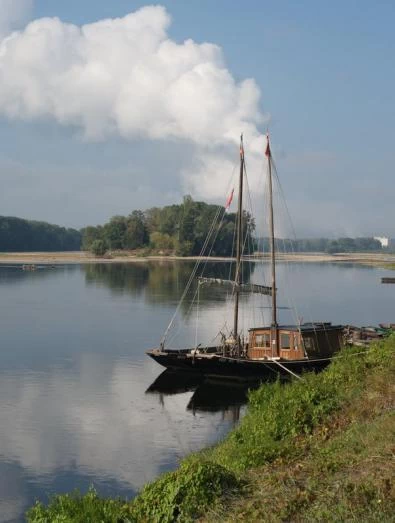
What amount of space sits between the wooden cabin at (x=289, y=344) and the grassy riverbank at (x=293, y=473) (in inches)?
621

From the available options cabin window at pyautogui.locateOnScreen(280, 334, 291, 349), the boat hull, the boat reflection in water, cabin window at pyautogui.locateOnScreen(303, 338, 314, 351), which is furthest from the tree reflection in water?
cabin window at pyautogui.locateOnScreen(303, 338, 314, 351)

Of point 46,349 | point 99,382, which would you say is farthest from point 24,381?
point 46,349

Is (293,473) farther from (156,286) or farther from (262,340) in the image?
(156,286)

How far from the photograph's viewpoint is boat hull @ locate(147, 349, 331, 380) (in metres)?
37.3

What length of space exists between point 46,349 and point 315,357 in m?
20.8

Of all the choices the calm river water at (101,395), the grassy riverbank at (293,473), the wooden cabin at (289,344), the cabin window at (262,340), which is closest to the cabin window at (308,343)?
the wooden cabin at (289,344)

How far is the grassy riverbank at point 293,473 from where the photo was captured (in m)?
12.0

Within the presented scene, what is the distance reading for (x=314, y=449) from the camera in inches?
680

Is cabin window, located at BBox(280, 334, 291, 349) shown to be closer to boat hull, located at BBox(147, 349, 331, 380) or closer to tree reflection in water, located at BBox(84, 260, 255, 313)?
boat hull, located at BBox(147, 349, 331, 380)

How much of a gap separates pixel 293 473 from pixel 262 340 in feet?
79.7

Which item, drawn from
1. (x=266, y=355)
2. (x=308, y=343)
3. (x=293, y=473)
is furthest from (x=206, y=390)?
(x=293, y=473)

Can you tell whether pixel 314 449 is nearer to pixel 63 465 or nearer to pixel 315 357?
pixel 63 465

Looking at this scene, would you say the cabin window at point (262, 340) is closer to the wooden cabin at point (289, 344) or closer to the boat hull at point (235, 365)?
the wooden cabin at point (289, 344)

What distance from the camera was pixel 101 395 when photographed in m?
35.4
